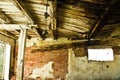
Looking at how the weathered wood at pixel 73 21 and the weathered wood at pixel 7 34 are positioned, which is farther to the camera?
the weathered wood at pixel 7 34

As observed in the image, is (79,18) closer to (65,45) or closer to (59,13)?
(59,13)

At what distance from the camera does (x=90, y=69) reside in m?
6.43

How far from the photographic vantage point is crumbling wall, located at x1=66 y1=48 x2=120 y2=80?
631cm

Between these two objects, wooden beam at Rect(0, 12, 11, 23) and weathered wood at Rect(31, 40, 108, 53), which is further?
weathered wood at Rect(31, 40, 108, 53)

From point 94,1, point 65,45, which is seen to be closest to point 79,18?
point 94,1

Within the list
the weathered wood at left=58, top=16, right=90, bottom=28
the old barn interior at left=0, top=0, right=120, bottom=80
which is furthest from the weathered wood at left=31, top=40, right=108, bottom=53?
the weathered wood at left=58, top=16, right=90, bottom=28

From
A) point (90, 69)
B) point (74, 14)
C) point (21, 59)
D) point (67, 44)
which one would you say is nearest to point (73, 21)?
point (74, 14)

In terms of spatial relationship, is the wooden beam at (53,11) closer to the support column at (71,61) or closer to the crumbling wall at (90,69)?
the support column at (71,61)

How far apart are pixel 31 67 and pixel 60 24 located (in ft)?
7.40

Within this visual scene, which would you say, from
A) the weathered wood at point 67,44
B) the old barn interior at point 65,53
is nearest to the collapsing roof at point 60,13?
the old barn interior at point 65,53

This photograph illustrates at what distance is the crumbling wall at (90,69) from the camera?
6.31 metres

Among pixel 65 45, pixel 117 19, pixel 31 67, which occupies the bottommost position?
pixel 31 67

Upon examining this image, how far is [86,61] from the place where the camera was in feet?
21.3

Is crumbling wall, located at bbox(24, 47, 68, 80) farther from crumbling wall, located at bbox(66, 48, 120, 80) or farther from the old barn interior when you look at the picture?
crumbling wall, located at bbox(66, 48, 120, 80)
